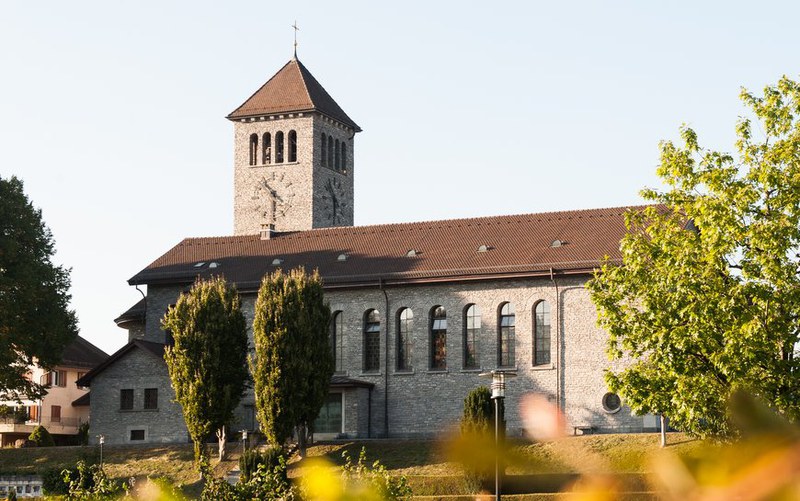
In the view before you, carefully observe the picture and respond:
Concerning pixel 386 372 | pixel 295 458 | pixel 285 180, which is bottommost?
pixel 295 458

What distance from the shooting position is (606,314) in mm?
33188

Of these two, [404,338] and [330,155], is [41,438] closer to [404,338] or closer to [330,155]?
[404,338]

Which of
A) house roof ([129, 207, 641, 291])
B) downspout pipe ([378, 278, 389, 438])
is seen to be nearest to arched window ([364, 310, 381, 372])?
downspout pipe ([378, 278, 389, 438])

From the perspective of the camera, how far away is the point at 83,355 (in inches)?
3354

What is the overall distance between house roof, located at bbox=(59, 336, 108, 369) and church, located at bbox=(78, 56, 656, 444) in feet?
73.6

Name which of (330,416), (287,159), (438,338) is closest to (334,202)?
(287,159)

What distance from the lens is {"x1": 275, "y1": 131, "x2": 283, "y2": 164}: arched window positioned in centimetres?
7781

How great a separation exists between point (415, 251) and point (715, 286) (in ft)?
82.5

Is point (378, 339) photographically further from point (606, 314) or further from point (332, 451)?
point (606, 314)

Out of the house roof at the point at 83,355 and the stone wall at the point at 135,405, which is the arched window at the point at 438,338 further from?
the house roof at the point at 83,355

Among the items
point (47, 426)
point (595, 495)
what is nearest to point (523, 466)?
point (595, 495)

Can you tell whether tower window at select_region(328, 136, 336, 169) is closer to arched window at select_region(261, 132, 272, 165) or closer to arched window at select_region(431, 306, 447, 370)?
arched window at select_region(261, 132, 272, 165)

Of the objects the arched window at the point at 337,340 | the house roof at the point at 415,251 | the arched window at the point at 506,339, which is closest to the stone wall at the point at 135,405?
the house roof at the point at 415,251

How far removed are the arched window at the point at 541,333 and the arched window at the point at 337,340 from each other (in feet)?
28.7
